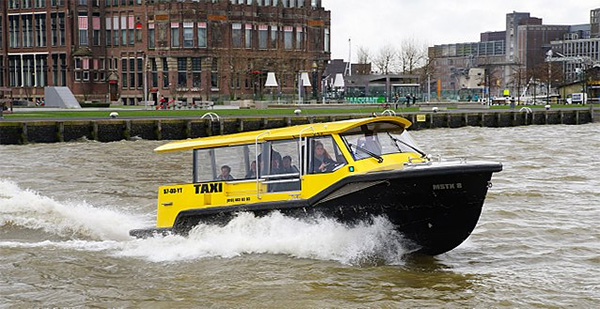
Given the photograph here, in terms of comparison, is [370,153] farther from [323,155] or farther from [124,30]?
[124,30]

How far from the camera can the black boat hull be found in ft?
50.2

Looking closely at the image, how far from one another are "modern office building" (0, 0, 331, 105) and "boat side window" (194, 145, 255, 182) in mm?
69639

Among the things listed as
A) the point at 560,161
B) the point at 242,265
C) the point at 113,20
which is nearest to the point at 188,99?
the point at 113,20

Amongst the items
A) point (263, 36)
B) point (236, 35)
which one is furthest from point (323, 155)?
point (263, 36)

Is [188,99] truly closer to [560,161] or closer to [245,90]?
[245,90]

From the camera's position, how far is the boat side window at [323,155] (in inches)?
640

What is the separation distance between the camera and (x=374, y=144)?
16.5 meters

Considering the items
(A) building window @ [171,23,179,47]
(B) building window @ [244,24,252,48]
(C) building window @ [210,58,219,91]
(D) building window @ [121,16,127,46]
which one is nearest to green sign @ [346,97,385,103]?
(B) building window @ [244,24,252,48]

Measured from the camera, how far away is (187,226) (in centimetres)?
1738

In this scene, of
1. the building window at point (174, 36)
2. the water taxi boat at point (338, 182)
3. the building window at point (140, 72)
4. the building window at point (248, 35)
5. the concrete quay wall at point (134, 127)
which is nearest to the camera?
the water taxi boat at point (338, 182)

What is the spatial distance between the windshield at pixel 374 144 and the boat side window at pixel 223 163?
80.7 inches

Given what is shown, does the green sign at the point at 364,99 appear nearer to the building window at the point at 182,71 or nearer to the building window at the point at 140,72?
the building window at the point at 182,71

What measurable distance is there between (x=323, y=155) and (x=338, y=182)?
0.96 metres

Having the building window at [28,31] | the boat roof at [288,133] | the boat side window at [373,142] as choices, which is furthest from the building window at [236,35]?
the boat side window at [373,142]
